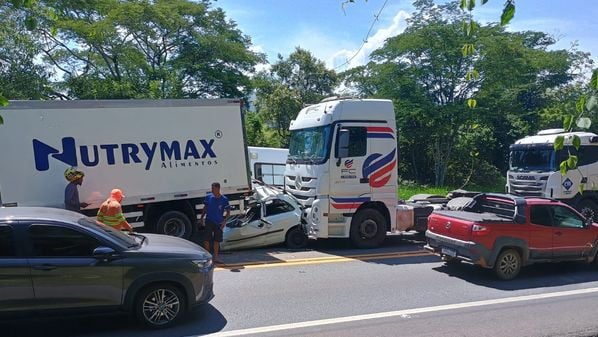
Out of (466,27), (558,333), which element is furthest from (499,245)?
(466,27)

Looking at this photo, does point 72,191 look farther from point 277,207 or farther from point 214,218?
point 277,207

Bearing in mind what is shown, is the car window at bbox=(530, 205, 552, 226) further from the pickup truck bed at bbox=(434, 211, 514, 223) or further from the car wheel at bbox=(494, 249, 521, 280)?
the car wheel at bbox=(494, 249, 521, 280)

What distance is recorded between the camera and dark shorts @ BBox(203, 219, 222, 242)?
10094mm

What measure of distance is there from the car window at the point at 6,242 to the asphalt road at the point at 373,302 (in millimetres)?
770

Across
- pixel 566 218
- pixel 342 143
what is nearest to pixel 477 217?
pixel 566 218

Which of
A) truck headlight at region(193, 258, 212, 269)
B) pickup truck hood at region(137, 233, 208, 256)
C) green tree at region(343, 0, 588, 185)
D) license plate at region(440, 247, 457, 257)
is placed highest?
green tree at region(343, 0, 588, 185)

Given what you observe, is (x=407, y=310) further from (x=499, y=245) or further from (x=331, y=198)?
(x=331, y=198)

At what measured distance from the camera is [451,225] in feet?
30.1

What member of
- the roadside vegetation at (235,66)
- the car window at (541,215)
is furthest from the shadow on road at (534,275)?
the roadside vegetation at (235,66)

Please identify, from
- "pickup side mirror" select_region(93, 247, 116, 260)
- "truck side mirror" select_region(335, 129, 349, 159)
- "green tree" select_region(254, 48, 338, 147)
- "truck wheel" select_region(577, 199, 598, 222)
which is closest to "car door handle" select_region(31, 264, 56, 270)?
"pickup side mirror" select_region(93, 247, 116, 260)

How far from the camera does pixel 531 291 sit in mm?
8172

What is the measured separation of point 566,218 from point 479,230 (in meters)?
2.15

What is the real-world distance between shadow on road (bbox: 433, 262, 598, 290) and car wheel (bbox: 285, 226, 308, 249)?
3.30 metres

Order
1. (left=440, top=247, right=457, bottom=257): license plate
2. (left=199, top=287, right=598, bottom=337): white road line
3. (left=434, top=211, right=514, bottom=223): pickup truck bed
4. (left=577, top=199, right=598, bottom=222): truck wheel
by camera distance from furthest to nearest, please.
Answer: (left=577, top=199, right=598, bottom=222): truck wheel, (left=440, top=247, right=457, bottom=257): license plate, (left=434, top=211, right=514, bottom=223): pickup truck bed, (left=199, top=287, right=598, bottom=337): white road line
